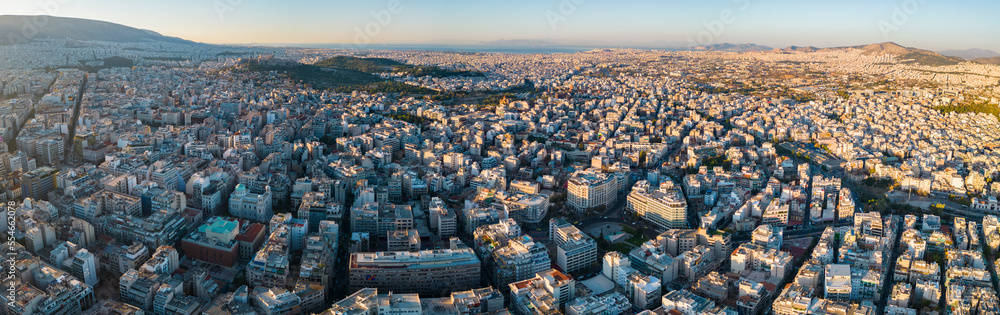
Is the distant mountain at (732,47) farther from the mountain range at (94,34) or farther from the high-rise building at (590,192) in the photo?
the high-rise building at (590,192)

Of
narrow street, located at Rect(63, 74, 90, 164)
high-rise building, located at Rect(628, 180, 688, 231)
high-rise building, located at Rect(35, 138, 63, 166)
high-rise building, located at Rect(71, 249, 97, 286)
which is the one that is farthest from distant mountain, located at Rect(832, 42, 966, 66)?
high-rise building, located at Rect(71, 249, 97, 286)

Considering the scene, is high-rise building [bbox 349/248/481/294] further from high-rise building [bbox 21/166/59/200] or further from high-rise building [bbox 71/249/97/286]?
high-rise building [bbox 21/166/59/200]

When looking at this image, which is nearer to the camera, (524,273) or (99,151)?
(524,273)

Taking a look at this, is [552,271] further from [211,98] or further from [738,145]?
[211,98]

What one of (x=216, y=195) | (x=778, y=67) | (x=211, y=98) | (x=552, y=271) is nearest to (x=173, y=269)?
(x=216, y=195)

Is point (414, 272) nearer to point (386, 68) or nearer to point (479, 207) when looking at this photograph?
point (479, 207)
